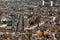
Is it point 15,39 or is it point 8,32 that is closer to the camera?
point 15,39

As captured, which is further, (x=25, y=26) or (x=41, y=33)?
(x=25, y=26)

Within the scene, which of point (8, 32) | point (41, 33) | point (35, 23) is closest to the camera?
point (41, 33)

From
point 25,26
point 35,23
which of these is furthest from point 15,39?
point 35,23

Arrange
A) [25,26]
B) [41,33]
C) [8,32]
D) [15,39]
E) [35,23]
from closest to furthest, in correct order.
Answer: [15,39], [41,33], [8,32], [25,26], [35,23]

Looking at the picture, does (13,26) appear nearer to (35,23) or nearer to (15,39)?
(35,23)

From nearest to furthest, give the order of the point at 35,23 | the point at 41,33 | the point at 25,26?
A: the point at 41,33 < the point at 25,26 < the point at 35,23

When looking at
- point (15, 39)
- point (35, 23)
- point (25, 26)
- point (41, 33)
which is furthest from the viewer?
point (35, 23)

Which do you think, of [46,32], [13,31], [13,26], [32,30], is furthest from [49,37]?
[13,26]

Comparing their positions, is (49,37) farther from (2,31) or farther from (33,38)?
(2,31)
